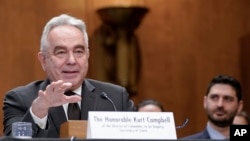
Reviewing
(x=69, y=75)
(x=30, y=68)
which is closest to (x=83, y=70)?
(x=69, y=75)

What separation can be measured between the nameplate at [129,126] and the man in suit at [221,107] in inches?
91.5

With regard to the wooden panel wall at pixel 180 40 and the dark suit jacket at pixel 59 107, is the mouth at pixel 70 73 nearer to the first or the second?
the dark suit jacket at pixel 59 107

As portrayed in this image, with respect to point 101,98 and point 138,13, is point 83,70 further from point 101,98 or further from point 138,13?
point 138,13

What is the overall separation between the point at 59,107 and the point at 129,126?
0.81m

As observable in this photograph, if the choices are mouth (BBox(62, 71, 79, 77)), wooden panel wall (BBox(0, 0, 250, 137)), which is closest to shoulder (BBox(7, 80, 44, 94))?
mouth (BBox(62, 71, 79, 77))

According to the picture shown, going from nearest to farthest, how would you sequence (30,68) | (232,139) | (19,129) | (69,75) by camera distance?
(232,139), (19,129), (69,75), (30,68)

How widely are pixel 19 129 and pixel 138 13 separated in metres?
3.45

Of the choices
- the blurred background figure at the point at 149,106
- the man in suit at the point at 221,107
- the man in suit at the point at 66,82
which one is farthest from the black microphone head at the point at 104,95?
the blurred background figure at the point at 149,106

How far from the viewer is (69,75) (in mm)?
3701

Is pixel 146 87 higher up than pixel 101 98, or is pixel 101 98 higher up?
pixel 101 98

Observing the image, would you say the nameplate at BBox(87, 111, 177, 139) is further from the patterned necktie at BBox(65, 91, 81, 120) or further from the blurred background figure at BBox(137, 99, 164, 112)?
the blurred background figure at BBox(137, 99, 164, 112)

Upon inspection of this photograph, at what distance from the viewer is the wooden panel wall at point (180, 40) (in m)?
6.38

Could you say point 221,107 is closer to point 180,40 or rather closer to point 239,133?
point 180,40

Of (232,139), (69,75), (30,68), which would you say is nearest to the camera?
(232,139)
